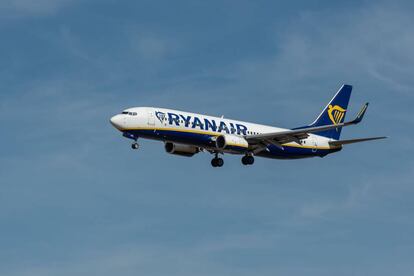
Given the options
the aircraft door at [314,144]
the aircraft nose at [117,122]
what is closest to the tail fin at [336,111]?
the aircraft door at [314,144]

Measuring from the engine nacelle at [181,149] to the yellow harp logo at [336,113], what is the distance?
61.3 ft

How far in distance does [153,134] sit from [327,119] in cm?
2488

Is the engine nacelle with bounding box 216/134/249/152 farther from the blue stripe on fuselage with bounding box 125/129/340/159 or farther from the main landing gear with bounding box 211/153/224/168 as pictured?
the main landing gear with bounding box 211/153/224/168

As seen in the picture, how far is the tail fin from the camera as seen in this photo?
94125 mm

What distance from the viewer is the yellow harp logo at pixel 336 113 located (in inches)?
3760

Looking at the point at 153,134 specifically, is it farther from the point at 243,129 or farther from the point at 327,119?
the point at 327,119

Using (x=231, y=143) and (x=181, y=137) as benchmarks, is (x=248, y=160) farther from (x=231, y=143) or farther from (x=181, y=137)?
(x=181, y=137)

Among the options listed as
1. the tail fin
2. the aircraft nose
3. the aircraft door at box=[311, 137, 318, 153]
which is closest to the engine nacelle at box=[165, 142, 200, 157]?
the aircraft nose

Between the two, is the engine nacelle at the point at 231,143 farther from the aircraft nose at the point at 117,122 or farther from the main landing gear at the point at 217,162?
the aircraft nose at the point at 117,122

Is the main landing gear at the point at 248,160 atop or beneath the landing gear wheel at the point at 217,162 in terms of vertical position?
beneath

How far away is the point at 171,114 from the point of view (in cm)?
7831

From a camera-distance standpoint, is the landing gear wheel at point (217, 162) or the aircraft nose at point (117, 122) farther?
the landing gear wheel at point (217, 162)

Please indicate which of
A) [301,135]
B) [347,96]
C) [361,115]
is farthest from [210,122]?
[347,96]

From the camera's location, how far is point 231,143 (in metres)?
79.1
